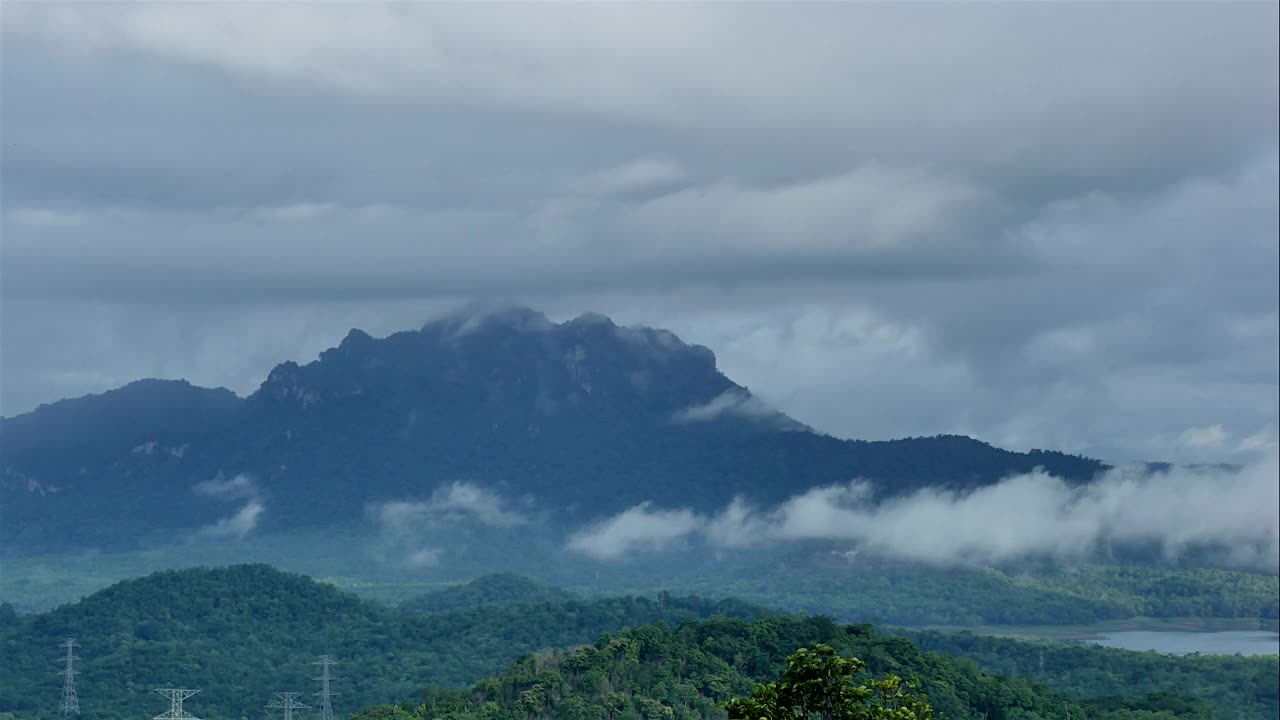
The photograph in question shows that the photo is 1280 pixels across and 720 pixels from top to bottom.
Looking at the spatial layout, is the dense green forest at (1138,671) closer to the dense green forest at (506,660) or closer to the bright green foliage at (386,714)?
the dense green forest at (506,660)

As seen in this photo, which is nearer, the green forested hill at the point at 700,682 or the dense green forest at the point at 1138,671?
the green forested hill at the point at 700,682

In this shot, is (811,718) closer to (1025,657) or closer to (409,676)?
(409,676)

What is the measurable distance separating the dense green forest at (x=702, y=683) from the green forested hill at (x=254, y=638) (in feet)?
79.6

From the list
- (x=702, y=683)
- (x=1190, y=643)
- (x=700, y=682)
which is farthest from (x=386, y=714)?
(x=1190, y=643)

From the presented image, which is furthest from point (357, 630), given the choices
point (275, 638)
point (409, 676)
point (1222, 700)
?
point (1222, 700)

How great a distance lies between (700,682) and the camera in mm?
87250

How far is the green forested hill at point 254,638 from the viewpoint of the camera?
109688mm

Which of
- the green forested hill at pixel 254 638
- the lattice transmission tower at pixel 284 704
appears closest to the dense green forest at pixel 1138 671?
the green forested hill at pixel 254 638

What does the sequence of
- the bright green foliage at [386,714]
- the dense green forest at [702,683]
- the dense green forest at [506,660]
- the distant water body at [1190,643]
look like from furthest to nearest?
the distant water body at [1190,643] → the dense green forest at [506,660] → the dense green forest at [702,683] → the bright green foliage at [386,714]

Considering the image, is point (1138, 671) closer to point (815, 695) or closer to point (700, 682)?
point (700, 682)

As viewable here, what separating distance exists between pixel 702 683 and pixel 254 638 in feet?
176

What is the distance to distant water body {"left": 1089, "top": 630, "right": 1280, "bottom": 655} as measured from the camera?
575 ft

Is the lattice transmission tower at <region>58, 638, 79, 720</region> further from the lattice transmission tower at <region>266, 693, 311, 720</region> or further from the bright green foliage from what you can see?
the bright green foliage

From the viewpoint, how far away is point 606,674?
85.9 meters
